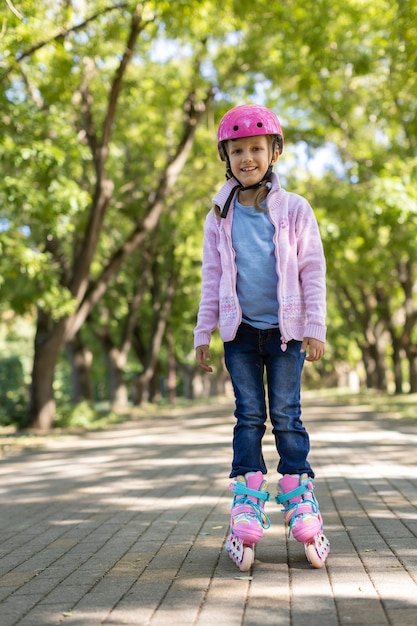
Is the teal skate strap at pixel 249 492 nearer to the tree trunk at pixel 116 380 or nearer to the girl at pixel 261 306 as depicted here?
the girl at pixel 261 306

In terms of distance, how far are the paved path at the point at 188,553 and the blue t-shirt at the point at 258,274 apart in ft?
3.87

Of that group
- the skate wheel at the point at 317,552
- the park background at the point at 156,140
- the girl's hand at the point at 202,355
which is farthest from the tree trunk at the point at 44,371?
the skate wheel at the point at 317,552

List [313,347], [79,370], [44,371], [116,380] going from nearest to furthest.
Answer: [313,347]
[44,371]
[79,370]
[116,380]

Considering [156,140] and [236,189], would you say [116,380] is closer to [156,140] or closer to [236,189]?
[156,140]

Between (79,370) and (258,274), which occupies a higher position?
(79,370)

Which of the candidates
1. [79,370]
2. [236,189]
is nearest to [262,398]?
[236,189]

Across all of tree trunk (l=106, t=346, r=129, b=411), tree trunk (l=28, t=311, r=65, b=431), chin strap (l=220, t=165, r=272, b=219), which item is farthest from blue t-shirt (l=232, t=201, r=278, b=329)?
tree trunk (l=106, t=346, r=129, b=411)

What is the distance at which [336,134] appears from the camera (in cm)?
2520

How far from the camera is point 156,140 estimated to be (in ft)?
87.0

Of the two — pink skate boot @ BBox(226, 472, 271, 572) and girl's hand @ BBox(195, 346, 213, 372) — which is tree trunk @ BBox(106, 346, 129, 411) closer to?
girl's hand @ BBox(195, 346, 213, 372)

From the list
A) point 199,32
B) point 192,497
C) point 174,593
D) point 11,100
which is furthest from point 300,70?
point 174,593

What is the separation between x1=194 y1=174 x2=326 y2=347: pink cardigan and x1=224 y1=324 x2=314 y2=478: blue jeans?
0.35 ft

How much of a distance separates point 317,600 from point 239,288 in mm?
1646

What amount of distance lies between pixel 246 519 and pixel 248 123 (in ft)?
6.26
